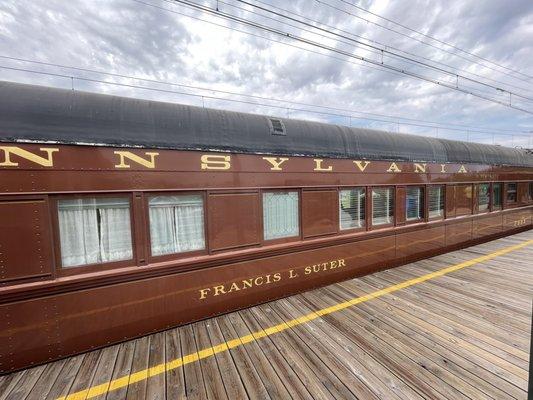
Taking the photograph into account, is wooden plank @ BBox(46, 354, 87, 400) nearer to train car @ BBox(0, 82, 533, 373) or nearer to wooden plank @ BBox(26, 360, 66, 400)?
wooden plank @ BBox(26, 360, 66, 400)

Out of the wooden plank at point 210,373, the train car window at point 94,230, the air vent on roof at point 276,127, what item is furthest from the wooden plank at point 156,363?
the air vent on roof at point 276,127

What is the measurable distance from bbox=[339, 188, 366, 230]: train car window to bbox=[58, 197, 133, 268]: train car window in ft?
12.5

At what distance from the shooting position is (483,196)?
27.5ft

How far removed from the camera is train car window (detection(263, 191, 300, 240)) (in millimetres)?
4520

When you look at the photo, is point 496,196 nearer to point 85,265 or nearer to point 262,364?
point 262,364

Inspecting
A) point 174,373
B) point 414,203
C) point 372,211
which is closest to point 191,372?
point 174,373

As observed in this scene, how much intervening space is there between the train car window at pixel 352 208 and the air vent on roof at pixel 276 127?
172cm

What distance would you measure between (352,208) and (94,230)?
14.8 feet

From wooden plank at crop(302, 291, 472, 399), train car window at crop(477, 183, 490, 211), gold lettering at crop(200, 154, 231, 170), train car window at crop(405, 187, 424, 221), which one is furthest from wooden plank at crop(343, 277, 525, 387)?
train car window at crop(477, 183, 490, 211)

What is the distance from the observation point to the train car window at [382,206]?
5.84 m

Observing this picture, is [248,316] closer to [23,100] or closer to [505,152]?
[23,100]

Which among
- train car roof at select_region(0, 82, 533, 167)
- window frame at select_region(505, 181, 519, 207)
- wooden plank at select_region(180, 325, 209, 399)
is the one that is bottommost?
wooden plank at select_region(180, 325, 209, 399)

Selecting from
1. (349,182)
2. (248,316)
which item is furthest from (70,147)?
(349,182)

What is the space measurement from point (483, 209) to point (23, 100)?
11.2 m
